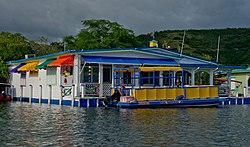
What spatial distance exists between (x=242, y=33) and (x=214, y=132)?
101425 millimetres

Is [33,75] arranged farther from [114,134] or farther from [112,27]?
[112,27]

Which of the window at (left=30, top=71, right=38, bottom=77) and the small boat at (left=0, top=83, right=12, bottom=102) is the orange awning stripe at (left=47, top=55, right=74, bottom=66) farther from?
the small boat at (left=0, top=83, right=12, bottom=102)

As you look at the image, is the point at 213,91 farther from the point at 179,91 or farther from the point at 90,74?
the point at 90,74

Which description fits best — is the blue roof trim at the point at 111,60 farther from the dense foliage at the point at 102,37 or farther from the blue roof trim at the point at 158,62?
the dense foliage at the point at 102,37

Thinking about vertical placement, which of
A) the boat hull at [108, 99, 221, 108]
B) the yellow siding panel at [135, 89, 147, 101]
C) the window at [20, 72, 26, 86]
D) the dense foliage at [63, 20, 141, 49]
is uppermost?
the dense foliage at [63, 20, 141, 49]

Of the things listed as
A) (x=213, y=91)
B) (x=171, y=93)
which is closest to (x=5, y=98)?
(x=171, y=93)

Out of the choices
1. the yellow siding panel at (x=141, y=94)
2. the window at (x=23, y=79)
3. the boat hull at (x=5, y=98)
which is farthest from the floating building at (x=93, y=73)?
the boat hull at (x=5, y=98)

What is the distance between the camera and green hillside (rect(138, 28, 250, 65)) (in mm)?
90412

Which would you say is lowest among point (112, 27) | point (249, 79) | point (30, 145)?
point (30, 145)

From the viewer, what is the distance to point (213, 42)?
359 ft

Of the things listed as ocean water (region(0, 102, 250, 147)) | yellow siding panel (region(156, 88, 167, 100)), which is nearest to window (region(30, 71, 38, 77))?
yellow siding panel (region(156, 88, 167, 100))

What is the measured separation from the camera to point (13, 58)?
47.2 metres

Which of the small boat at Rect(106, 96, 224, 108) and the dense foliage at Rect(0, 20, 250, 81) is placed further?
the dense foliage at Rect(0, 20, 250, 81)

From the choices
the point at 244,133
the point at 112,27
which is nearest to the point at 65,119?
the point at 244,133
